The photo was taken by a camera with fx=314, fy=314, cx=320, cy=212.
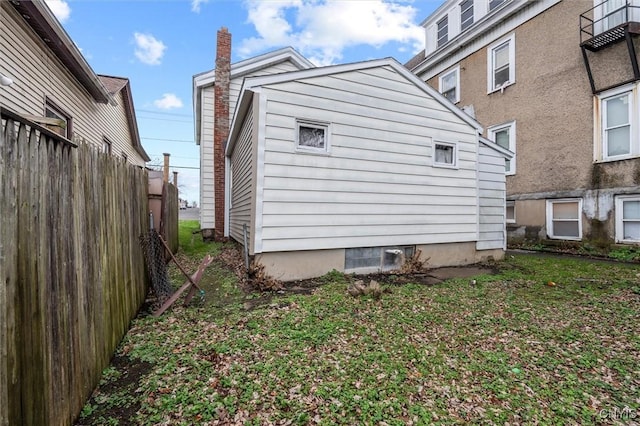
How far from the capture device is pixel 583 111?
9523mm

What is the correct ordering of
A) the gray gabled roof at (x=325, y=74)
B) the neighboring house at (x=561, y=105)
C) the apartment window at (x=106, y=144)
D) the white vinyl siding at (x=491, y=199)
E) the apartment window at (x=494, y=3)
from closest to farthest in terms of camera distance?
the gray gabled roof at (x=325, y=74) < the white vinyl siding at (x=491, y=199) < the neighboring house at (x=561, y=105) < the apartment window at (x=106, y=144) < the apartment window at (x=494, y=3)

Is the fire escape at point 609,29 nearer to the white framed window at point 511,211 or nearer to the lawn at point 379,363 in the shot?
the white framed window at point 511,211

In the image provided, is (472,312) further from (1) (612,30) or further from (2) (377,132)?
(1) (612,30)

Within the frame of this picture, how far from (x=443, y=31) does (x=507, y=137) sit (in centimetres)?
669

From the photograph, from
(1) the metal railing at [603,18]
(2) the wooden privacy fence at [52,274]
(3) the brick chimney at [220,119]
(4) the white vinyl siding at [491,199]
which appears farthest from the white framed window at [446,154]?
(3) the brick chimney at [220,119]

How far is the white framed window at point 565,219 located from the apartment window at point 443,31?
9.26 metres

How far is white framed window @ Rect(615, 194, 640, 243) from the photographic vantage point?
8516 millimetres

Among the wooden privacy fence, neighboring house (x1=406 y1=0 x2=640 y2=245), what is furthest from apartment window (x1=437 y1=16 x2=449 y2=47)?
the wooden privacy fence

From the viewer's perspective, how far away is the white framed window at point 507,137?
11.6 m

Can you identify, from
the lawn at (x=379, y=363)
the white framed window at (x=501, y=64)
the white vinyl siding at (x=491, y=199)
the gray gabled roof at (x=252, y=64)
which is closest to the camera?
the lawn at (x=379, y=363)

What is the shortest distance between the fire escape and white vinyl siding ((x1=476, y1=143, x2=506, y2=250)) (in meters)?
4.16

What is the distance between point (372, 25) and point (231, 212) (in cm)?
919

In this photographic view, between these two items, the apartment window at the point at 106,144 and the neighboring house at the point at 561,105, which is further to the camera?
the apartment window at the point at 106,144

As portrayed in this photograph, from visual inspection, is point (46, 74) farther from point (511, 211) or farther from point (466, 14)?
point (466, 14)
